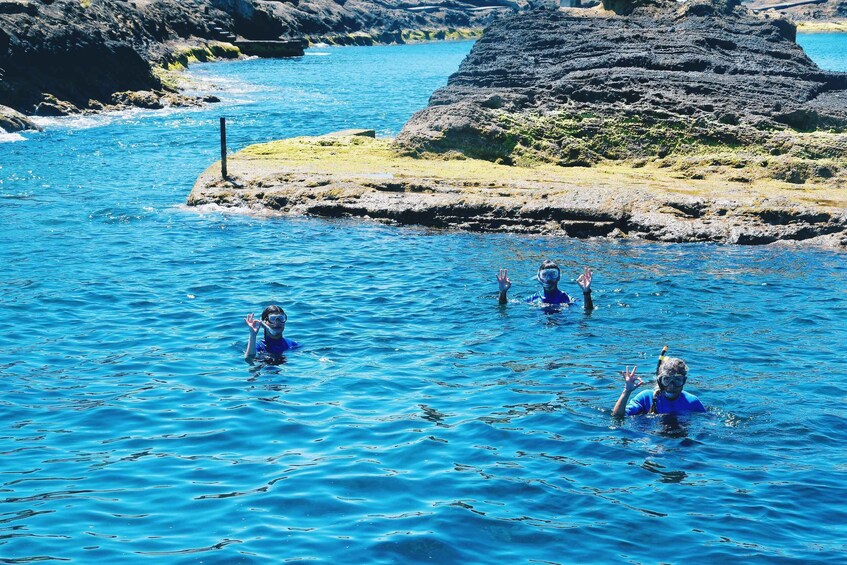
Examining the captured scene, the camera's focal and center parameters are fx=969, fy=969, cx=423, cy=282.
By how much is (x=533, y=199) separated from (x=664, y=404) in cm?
1114

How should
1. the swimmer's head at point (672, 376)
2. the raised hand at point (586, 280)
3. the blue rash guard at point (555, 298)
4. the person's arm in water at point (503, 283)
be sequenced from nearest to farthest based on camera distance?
the swimmer's head at point (672, 376) < the raised hand at point (586, 280) < the person's arm in water at point (503, 283) < the blue rash guard at point (555, 298)

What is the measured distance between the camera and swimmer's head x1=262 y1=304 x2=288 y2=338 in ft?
47.8

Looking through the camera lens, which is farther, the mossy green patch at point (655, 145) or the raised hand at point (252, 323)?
the mossy green patch at point (655, 145)

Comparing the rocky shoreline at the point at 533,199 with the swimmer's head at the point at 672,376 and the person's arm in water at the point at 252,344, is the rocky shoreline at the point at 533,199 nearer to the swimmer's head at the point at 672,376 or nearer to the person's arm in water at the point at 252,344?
the person's arm in water at the point at 252,344

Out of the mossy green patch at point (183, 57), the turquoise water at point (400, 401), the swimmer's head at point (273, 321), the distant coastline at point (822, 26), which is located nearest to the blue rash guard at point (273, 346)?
the swimmer's head at point (273, 321)

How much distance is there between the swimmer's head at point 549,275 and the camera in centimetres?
1661

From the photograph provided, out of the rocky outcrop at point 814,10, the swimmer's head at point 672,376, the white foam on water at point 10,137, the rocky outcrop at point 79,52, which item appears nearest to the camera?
the swimmer's head at point 672,376

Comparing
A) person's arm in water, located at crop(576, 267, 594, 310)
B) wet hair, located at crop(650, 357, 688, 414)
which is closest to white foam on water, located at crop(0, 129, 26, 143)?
person's arm in water, located at crop(576, 267, 594, 310)

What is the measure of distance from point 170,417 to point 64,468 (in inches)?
70.1

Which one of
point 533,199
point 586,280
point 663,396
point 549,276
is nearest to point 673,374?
point 663,396

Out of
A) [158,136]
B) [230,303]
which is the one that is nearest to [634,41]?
[230,303]

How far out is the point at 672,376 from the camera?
1188 cm

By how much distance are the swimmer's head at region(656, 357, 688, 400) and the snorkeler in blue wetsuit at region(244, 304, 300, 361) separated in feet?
18.8

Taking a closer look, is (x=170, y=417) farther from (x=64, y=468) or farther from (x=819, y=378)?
(x=819, y=378)
